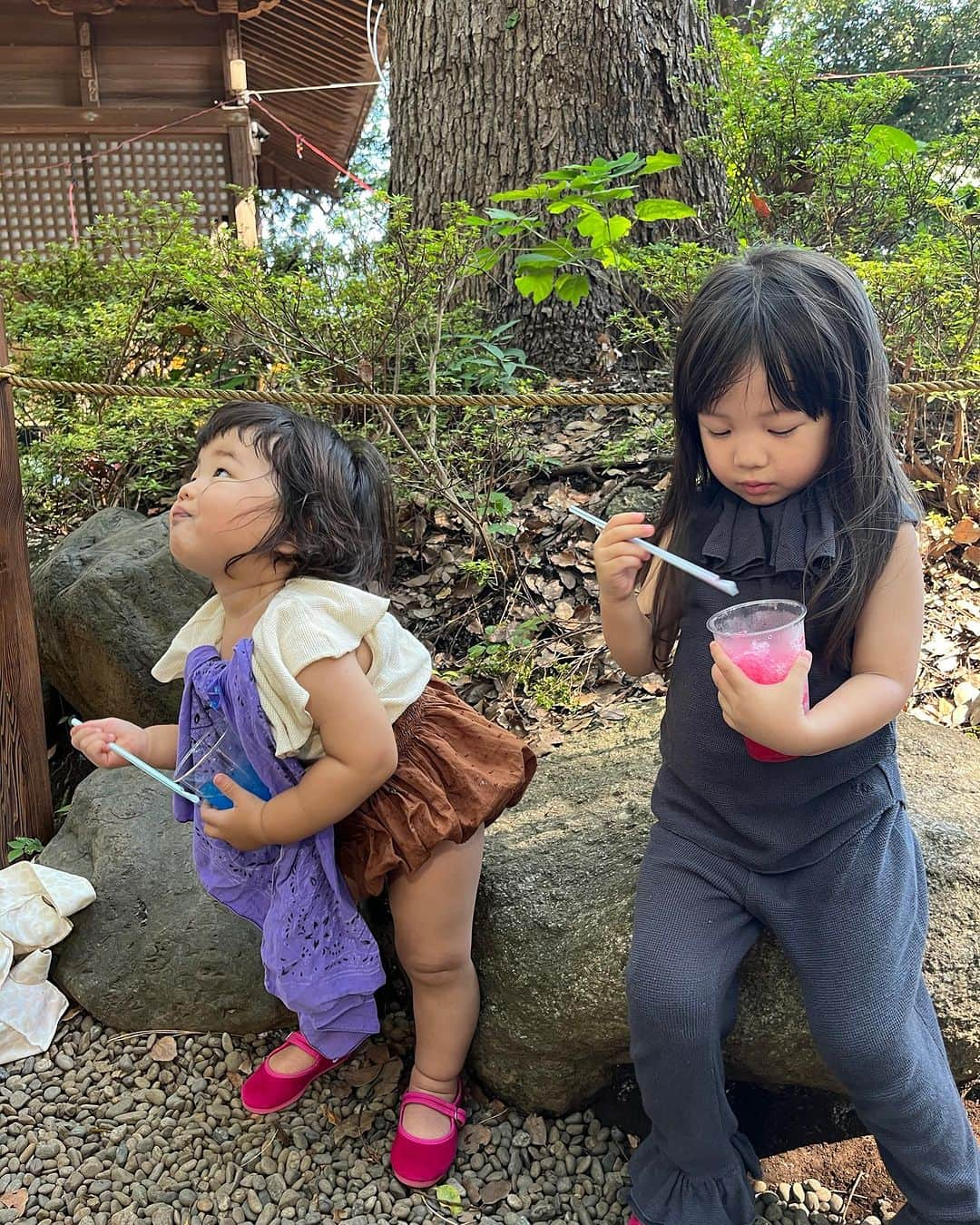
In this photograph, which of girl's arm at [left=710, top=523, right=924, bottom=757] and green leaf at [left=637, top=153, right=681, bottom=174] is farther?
green leaf at [left=637, top=153, right=681, bottom=174]

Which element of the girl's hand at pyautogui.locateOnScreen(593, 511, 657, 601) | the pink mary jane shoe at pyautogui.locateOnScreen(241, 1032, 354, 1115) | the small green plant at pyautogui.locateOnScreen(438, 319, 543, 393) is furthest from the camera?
the small green plant at pyautogui.locateOnScreen(438, 319, 543, 393)

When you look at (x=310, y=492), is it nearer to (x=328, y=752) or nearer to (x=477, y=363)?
(x=328, y=752)

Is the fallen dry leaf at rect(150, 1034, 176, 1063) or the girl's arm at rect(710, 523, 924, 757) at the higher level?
the girl's arm at rect(710, 523, 924, 757)

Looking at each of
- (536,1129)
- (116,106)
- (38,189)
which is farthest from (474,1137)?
(116,106)

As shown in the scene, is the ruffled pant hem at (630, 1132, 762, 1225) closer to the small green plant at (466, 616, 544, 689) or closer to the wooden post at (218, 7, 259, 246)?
the small green plant at (466, 616, 544, 689)

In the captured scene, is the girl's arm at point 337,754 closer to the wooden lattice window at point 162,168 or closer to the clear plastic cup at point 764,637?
the clear plastic cup at point 764,637

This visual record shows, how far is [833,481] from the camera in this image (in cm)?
161

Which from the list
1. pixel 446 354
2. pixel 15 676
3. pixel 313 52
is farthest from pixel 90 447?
pixel 313 52

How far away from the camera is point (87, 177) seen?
7613mm

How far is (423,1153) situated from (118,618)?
5.48 ft

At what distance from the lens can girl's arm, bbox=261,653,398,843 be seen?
1.67m

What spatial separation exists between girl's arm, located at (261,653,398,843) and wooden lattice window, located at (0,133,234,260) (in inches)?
266

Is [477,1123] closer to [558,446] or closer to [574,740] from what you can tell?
[574,740]

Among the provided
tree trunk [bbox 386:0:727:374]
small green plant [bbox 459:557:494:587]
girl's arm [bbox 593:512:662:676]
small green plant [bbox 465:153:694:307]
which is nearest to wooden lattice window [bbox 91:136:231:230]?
tree trunk [bbox 386:0:727:374]
